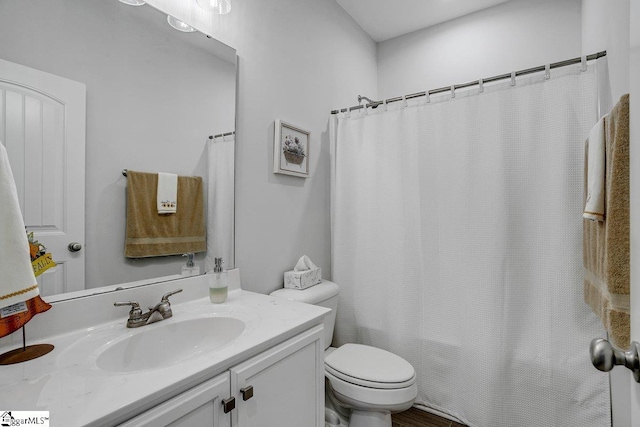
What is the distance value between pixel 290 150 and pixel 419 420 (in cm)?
171

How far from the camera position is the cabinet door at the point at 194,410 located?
66 centimetres

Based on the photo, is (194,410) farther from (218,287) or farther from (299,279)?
(299,279)

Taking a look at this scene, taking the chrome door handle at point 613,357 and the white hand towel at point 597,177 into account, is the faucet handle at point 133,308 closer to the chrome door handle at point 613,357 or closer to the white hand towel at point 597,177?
the chrome door handle at point 613,357

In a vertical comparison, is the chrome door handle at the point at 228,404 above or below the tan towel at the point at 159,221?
below

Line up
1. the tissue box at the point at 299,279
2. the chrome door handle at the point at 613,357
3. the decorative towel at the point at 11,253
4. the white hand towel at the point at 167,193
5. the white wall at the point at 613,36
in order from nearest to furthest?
the chrome door handle at the point at 613,357
the decorative towel at the point at 11,253
the white wall at the point at 613,36
the white hand towel at the point at 167,193
the tissue box at the point at 299,279

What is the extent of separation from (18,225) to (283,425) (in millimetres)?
934

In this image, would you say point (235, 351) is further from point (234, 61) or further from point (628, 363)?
point (234, 61)

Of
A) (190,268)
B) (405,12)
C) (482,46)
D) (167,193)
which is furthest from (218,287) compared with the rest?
(482,46)

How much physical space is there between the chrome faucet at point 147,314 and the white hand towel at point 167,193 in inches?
13.8

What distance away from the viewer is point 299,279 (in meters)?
1.69

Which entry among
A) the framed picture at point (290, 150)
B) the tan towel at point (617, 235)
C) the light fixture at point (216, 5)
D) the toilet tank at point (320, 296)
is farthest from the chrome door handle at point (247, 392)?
the light fixture at point (216, 5)

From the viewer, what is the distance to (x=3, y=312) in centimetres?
78

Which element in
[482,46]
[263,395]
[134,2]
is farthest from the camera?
[482,46]

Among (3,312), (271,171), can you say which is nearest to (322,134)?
(271,171)
